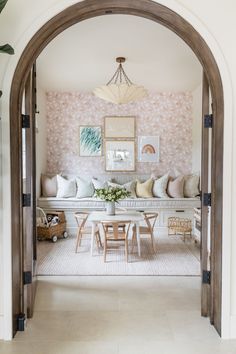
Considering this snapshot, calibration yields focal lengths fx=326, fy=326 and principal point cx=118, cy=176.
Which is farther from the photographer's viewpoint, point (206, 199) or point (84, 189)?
point (84, 189)

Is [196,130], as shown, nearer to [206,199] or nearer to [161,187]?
[161,187]

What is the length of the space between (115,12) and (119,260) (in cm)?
323

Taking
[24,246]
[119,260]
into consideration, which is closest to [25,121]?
[24,246]

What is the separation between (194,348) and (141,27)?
3.20m

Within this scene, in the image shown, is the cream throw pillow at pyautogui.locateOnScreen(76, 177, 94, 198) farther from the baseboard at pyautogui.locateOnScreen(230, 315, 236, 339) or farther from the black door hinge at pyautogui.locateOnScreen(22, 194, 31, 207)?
the baseboard at pyautogui.locateOnScreen(230, 315, 236, 339)

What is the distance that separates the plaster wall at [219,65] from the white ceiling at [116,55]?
3.84 ft

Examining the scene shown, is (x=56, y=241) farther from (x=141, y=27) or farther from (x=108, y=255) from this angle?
(x=141, y=27)

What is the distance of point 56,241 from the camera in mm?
5664

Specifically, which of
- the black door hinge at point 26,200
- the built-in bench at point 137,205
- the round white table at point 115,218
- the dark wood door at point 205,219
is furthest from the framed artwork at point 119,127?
the black door hinge at point 26,200

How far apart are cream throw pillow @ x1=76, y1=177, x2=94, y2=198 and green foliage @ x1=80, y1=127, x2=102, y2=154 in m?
0.79

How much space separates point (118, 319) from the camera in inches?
111

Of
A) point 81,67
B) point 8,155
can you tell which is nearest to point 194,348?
point 8,155

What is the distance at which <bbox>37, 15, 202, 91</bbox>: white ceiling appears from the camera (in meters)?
3.69

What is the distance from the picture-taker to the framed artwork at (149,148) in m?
6.89
